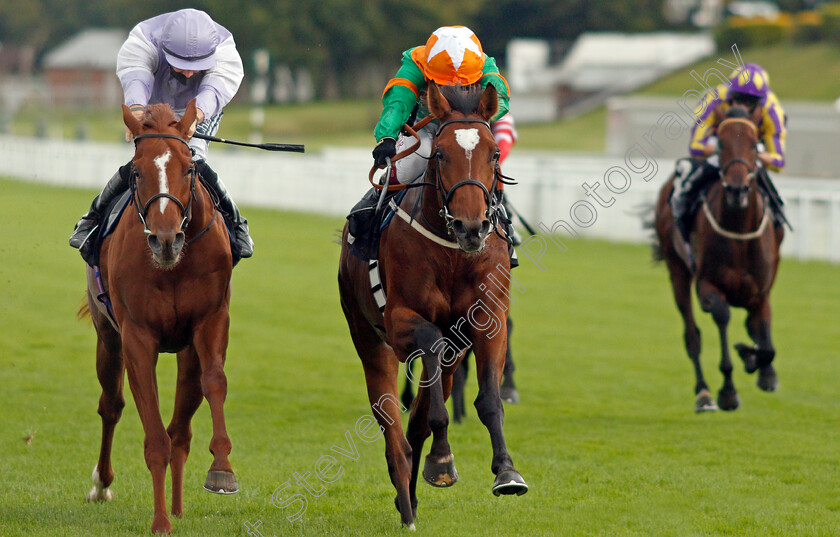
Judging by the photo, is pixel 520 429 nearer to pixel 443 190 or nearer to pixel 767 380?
pixel 767 380

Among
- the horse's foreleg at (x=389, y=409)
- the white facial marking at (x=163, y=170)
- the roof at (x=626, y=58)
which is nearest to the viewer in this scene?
the white facial marking at (x=163, y=170)

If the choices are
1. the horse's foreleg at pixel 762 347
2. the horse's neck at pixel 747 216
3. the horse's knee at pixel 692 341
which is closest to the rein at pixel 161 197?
the horse's neck at pixel 747 216

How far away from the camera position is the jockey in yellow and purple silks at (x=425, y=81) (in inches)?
209

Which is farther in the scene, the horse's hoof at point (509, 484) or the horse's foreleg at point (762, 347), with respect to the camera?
the horse's foreleg at point (762, 347)

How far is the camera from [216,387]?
5.15m

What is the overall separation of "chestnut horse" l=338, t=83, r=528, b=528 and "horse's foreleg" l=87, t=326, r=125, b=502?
5.05 feet

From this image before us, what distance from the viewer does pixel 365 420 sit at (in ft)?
24.3

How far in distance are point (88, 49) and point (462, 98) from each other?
55564mm

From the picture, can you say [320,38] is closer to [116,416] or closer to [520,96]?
[520,96]

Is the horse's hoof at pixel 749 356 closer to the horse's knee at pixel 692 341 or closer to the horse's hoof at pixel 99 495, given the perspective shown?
the horse's knee at pixel 692 341

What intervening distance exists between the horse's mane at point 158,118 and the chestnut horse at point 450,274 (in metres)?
1.10

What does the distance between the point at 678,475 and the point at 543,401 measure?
237 cm

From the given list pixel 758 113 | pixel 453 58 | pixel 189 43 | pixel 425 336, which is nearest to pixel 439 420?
pixel 425 336

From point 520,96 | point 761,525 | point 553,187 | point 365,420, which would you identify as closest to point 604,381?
point 365,420
